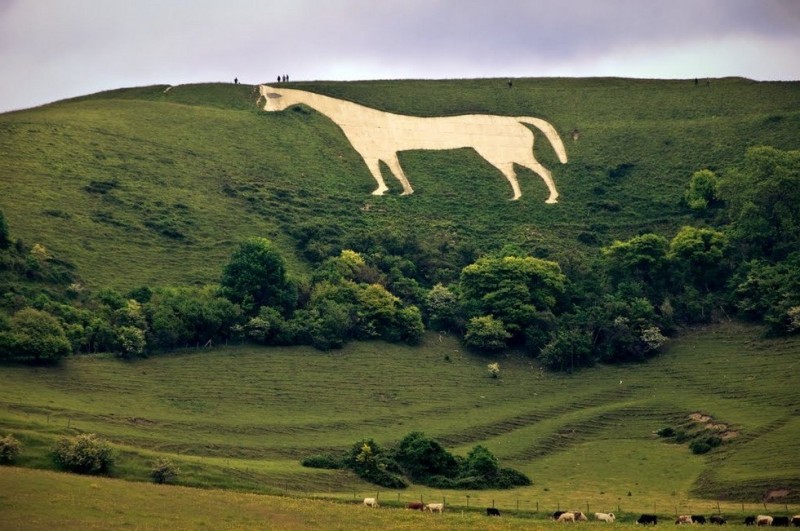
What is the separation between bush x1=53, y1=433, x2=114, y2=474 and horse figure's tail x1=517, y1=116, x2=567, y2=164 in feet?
216

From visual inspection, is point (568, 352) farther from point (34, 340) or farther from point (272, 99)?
point (272, 99)

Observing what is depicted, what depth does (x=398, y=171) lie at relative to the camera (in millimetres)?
115688

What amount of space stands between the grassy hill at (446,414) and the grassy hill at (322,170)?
13.9 meters

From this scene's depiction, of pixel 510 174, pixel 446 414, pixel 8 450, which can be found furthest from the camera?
pixel 510 174

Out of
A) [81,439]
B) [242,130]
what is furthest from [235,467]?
[242,130]

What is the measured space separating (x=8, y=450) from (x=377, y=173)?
62176mm

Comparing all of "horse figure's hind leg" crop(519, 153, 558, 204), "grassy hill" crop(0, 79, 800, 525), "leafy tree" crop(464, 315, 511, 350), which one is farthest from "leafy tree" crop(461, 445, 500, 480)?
"horse figure's hind leg" crop(519, 153, 558, 204)

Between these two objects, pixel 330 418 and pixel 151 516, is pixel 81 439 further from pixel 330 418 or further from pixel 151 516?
pixel 330 418

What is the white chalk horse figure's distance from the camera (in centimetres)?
11625

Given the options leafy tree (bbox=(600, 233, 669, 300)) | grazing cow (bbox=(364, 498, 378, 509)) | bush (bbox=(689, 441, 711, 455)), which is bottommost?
bush (bbox=(689, 441, 711, 455))

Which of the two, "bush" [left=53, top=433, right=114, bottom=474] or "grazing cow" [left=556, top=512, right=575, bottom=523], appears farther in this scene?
"bush" [left=53, top=433, right=114, bottom=474]

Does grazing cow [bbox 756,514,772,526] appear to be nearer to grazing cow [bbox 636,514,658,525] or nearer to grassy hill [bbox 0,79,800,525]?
grazing cow [bbox 636,514,658,525]

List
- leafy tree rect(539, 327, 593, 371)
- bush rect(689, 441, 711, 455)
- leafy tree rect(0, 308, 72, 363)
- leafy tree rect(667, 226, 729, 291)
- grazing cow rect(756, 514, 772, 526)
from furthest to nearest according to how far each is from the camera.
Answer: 1. leafy tree rect(667, 226, 729, 291)
2. leafy tree rect(539, 327, 593, 371)
3. leafy tree rect(0, 308, 72, 363)
4. bush rect(689, 441, 711, 455)
5. grazing cow rect(756, 514, 772, 526)

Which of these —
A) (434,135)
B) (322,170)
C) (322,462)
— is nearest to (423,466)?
(322,462)
